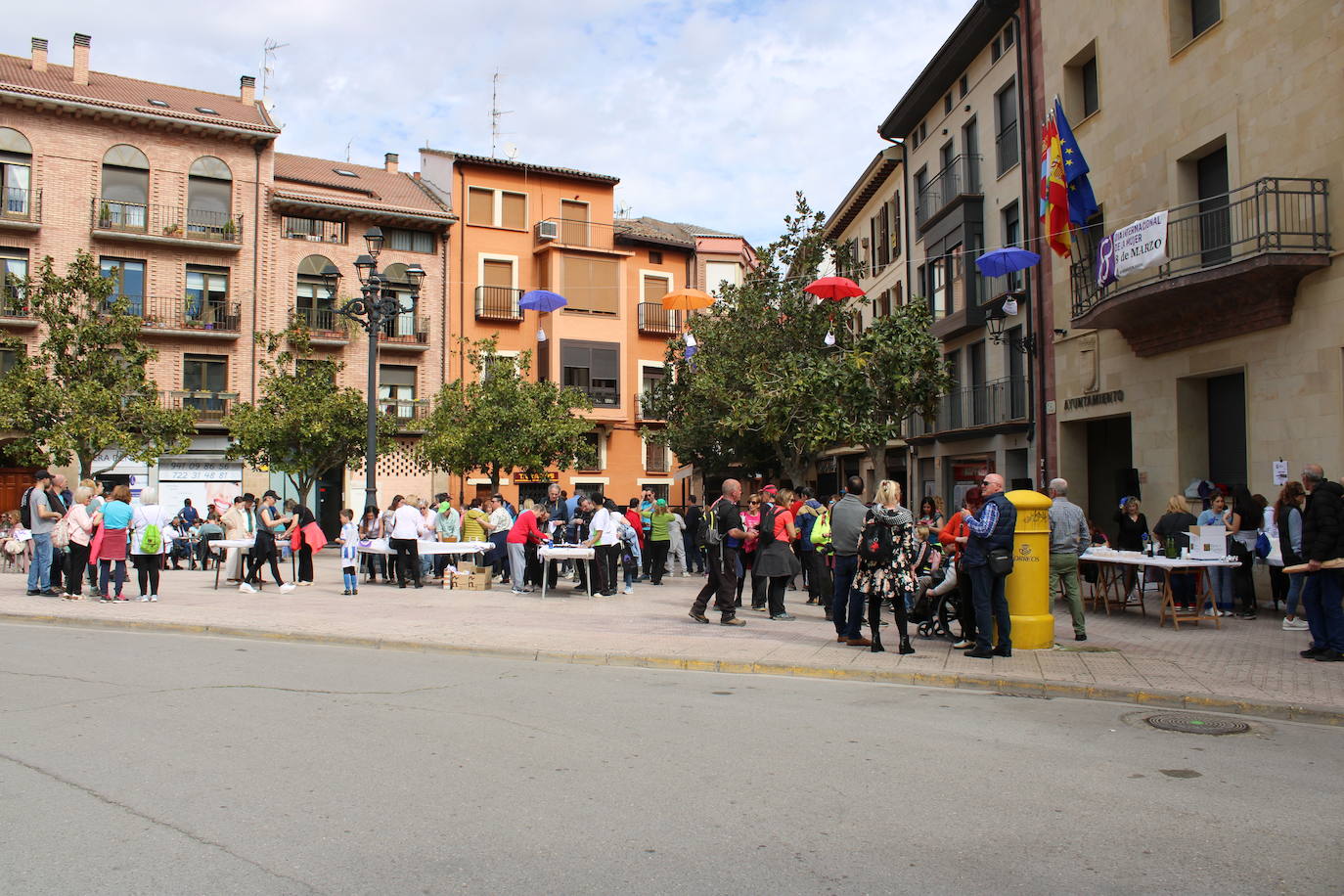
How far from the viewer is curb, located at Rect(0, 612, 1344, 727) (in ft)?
26.2

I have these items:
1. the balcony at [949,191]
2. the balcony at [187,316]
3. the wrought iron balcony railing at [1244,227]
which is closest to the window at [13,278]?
the balcony at [187,316]

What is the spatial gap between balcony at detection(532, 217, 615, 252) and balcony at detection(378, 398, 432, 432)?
330 inches

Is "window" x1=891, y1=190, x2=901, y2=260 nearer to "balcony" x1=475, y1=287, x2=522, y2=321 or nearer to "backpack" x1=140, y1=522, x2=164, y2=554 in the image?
"balcony" x1=475, y1=287, x2=522, y2=321

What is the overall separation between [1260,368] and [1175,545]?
392 cm

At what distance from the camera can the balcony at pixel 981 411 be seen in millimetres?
23875

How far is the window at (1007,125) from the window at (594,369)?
827 inches

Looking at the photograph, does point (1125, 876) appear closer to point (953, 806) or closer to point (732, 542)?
point (953, 806)

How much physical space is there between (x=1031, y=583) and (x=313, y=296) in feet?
109

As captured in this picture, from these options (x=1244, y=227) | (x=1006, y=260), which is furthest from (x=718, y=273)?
(x=1244, y=227)

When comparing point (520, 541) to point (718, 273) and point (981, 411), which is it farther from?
point (718, 273)

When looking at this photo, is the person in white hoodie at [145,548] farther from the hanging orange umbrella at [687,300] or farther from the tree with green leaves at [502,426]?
the tree with green leaves at [502,426]

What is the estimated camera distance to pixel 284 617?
13242 millimetres

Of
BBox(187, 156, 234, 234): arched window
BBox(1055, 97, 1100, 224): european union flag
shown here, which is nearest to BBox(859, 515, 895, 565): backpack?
BBox(1055, 97, 1100, 224): european union flag

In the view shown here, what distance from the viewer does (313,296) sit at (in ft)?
125
